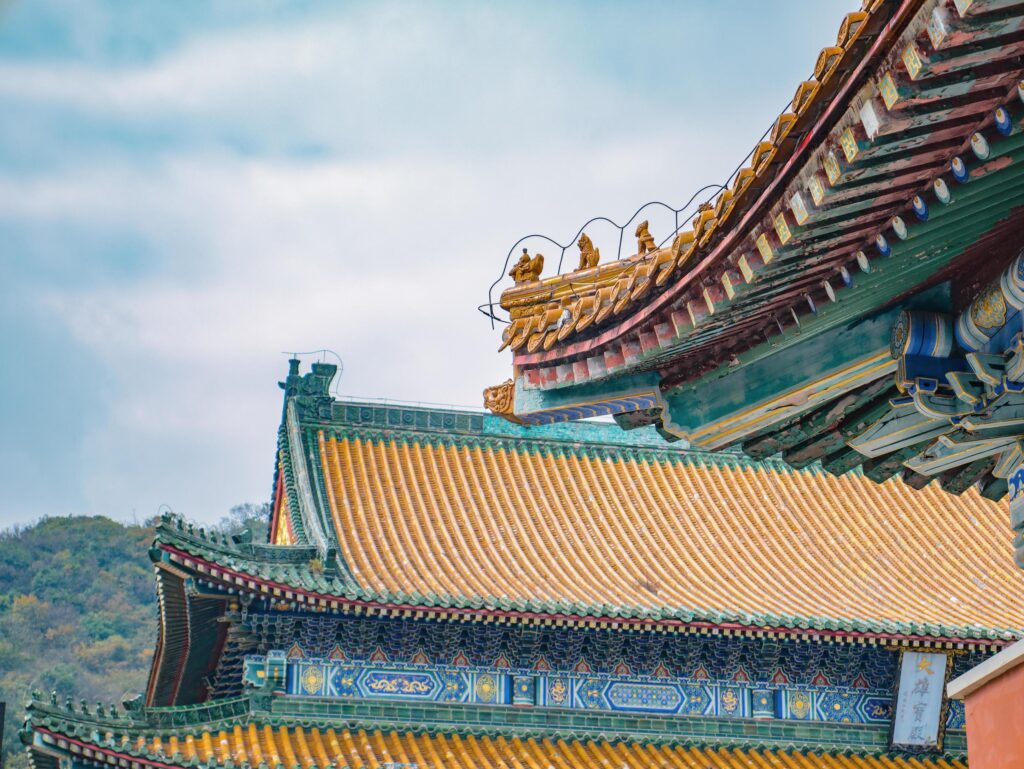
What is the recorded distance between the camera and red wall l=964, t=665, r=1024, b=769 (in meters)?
6.41

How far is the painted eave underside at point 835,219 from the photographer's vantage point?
17.1 feet

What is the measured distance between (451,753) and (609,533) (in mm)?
4812

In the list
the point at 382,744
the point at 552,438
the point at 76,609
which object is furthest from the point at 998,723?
the point at 76,609

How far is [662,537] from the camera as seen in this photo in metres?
21.5

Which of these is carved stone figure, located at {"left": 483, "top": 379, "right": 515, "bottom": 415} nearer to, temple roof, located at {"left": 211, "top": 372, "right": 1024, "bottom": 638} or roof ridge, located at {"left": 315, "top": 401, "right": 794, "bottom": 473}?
temple roof, located at {"left": 211, "top": 372, "right": 1024, "bottom": 638}

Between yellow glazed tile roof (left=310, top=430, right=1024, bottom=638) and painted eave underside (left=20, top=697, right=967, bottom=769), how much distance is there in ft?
5.20

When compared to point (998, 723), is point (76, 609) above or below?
above

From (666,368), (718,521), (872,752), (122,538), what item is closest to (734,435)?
(666,368)

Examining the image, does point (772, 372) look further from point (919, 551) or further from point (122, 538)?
point (122, 538)

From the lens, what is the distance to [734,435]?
8758 millimetres

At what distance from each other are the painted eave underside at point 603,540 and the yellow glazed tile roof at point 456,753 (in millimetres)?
1600

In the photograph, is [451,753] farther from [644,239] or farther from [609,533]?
[644,239]

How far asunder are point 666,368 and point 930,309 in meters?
1.80

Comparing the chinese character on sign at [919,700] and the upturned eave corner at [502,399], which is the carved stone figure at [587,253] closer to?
the upturned eave corner at [502,399]
